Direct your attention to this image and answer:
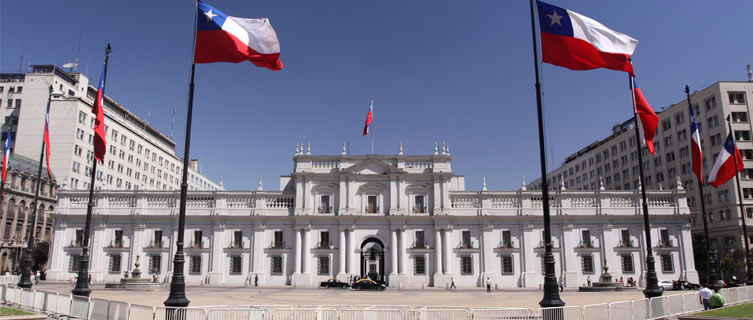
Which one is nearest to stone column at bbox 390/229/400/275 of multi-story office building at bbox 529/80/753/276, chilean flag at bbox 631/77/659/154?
multi-story office building at bbox 529/80/753/276

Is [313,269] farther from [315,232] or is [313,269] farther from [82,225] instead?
[82,225]

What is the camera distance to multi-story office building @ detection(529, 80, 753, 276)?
2594 inches

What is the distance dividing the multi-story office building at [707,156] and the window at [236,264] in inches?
1424

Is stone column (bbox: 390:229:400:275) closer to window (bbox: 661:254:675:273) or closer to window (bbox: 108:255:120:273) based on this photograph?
window (bbox: 661:254:675:273)

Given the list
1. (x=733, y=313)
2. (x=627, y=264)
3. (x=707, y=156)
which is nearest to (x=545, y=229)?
(x=733, y=313)

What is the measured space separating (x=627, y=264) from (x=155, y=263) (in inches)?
1986

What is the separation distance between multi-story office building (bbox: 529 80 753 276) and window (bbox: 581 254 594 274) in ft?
26.8

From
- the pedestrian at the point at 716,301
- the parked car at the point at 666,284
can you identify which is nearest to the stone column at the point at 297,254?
the parked car at the point at 666,284

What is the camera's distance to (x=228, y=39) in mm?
20047

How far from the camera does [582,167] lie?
349ft

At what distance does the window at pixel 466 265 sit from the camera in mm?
53875

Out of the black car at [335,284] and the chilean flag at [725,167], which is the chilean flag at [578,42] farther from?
the black car at [335,284]

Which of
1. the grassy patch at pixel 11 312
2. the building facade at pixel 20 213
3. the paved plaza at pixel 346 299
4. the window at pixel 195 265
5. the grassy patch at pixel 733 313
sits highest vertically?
the building facade at pixel 20 213

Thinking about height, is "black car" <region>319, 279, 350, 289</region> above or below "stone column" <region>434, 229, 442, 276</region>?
below
